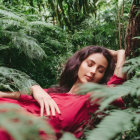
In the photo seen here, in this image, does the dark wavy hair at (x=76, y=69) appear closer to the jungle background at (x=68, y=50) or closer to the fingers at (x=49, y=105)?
the jungle background at (x=68, y=50)

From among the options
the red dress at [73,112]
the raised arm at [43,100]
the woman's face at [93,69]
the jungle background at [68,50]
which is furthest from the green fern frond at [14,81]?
the woman's face at [93,69]

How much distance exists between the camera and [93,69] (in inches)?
55.8

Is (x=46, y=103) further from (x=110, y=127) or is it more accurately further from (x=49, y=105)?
(x=110, y=127)

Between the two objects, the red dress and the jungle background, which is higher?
the jungle background

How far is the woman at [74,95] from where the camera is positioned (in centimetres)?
116

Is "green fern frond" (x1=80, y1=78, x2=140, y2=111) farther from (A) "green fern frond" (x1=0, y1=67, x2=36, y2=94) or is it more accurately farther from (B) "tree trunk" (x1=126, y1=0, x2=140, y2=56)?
(A) "green fern frond" (x1=0, y1=67, x2=36, y2=94)

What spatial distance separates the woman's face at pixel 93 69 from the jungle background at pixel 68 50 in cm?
26

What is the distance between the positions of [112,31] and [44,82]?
1.16 metres

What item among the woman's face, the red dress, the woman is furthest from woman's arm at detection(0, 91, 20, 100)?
the woman's face

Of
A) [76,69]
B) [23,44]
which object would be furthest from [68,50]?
[76,69]

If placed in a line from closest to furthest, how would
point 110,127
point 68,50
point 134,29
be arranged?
point 110,127, point 134,29, point 68,50

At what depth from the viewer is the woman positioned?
1160 mm

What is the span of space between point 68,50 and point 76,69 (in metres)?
1.06

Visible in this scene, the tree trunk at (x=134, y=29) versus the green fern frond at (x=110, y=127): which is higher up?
the tree trunk at (x=134, y=29)
